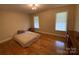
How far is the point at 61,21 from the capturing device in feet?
4.53

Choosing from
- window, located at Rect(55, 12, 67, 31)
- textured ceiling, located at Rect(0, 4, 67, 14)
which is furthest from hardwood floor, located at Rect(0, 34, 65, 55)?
textured ceiling, located at Rect(0, 4, 67, 14)

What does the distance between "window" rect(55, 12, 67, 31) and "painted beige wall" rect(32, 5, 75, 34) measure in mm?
56

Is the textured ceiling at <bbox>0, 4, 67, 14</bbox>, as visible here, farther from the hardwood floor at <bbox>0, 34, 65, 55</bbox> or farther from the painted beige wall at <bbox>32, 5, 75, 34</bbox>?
the hardwood floor at <bbox>0, 34, 65, 55</bbox>

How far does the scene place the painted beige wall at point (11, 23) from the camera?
1339 mm

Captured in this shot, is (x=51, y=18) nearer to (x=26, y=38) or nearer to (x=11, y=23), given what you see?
(x=26, y=38)

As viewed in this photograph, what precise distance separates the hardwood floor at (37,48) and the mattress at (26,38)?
5 centimetres

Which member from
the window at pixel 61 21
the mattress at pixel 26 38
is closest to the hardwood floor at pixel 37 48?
the mattress at pixel 26 38

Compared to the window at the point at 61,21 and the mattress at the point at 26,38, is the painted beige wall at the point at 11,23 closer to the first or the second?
the mattress at the point at 26,38

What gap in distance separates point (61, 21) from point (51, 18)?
0.16 meters

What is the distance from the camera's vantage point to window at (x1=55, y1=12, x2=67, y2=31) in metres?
1.35

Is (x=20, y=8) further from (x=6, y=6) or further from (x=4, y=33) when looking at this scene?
(x=4, y=33)

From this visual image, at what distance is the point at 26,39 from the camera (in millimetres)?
1397
